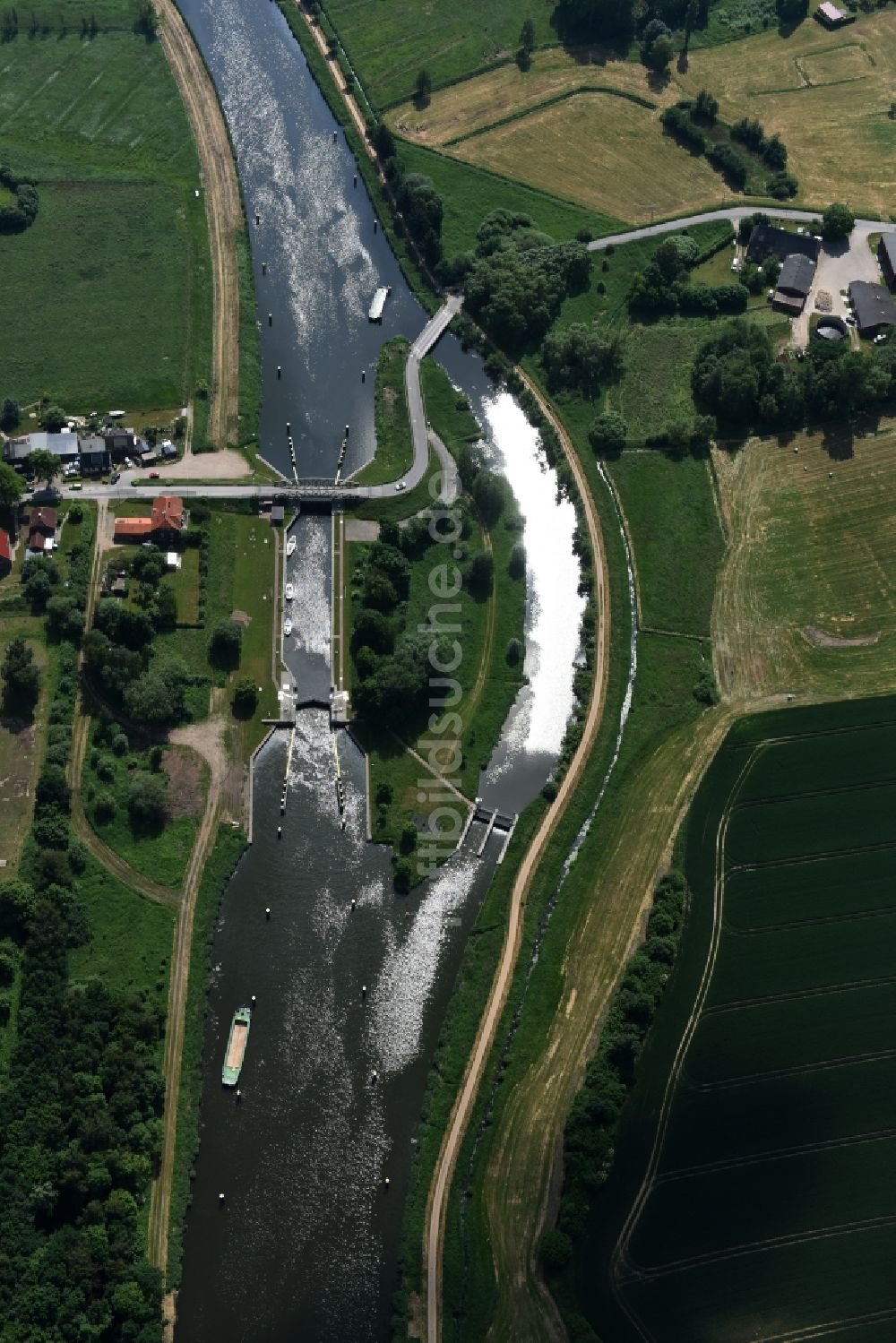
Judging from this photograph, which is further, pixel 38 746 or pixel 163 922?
pixel 38 746

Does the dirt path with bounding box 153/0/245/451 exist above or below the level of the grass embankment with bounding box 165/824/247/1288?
above

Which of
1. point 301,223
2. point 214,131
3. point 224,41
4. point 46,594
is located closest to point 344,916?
point 46,594

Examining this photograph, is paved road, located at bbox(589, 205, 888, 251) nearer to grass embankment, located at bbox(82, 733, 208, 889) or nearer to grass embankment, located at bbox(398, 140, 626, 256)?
grass embankment, located at bbox(398, 140, 626, 256)

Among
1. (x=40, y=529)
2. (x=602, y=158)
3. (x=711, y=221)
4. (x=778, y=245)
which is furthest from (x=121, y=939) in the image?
(x=602, y=158)

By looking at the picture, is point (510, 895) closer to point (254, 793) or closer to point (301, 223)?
point (254, 793)

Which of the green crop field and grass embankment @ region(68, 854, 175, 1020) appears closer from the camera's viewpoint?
the green crop field

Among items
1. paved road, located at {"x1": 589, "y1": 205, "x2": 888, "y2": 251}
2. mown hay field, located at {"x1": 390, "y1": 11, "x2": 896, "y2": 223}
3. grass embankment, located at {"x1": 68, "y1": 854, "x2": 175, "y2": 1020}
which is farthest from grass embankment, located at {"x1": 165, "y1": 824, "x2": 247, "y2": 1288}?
mown hay field, located at {"x1": 390, "y1": 11, "x2": 896, "y2": 223}
